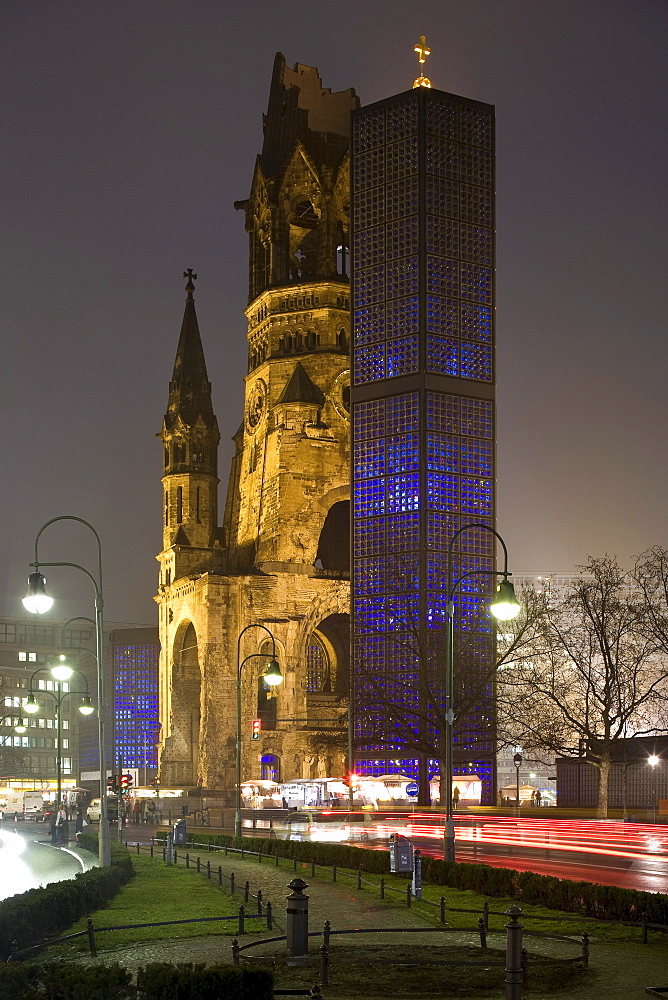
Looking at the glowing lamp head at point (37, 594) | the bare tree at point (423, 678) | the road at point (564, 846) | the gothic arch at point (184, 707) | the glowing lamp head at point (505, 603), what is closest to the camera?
the glowing lamp head at point (505, 603)

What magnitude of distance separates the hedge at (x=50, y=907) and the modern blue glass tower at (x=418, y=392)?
5379cm

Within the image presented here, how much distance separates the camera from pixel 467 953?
21.5m

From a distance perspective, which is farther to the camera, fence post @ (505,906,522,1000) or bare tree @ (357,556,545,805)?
bare tree @ (357,556,545,805)

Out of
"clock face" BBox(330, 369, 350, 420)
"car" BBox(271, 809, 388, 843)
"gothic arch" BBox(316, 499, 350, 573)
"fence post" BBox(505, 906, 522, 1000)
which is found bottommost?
"car" BBox(271, 809, 388, 843)

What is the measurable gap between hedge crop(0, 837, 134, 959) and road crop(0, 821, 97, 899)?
1880 millimetres

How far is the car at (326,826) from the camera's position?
5476cm

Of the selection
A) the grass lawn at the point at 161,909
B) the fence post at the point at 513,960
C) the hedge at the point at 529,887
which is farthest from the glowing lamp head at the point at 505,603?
the fence post at the point at 513,960

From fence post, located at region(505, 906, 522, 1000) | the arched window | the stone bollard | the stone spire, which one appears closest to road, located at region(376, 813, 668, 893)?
the stone bollard

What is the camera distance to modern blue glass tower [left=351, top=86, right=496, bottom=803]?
85.4 metres

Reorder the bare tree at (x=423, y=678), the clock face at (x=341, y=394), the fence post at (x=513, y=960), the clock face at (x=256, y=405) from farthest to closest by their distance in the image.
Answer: the clock face at (x=256, y=405) < the clock face at (x=341, y=394) < the bare tree at (x=423, y=678) < the fence post at (x=513, y=960)

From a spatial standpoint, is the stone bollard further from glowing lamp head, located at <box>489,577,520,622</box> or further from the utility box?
the utility box

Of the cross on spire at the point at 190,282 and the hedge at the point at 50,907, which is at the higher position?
the cross on spire at the point at 190,282

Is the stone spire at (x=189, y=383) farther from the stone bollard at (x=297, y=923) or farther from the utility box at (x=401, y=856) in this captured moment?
the stone bollard at (x=297, y=923)

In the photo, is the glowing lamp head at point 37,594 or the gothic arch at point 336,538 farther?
the gothic arch at point 336,538
